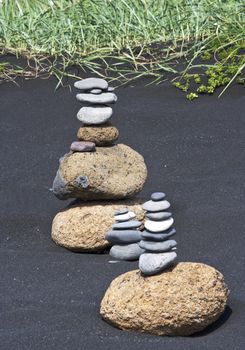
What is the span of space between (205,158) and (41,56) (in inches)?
83.3

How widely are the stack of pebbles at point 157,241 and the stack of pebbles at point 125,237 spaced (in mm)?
822

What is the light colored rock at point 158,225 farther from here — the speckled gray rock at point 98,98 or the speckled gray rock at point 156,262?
the speckled gray rock at point 98,98

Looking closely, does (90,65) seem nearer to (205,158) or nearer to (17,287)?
(205,158)

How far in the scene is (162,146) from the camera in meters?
7.50

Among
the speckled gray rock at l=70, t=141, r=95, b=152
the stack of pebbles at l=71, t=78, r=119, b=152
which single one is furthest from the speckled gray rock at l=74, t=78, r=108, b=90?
the speckled gray rock at l=70, t=141, r=95, b=152

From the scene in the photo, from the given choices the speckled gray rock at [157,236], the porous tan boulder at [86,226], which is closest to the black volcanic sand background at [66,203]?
the porous tan boulder at [86,226]

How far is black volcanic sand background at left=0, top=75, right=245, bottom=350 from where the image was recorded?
15.7 feet

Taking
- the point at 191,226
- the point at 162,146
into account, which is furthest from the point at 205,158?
the point at 191,226

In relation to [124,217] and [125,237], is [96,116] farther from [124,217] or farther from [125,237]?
[125,237]

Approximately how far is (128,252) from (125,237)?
0.08 m

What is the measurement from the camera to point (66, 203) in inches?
266

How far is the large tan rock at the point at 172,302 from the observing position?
15.2 ft

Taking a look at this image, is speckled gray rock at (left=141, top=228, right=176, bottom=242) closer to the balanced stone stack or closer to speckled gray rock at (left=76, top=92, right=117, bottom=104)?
the balanced stone stack

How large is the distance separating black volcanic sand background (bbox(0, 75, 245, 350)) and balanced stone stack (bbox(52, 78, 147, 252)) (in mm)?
120
